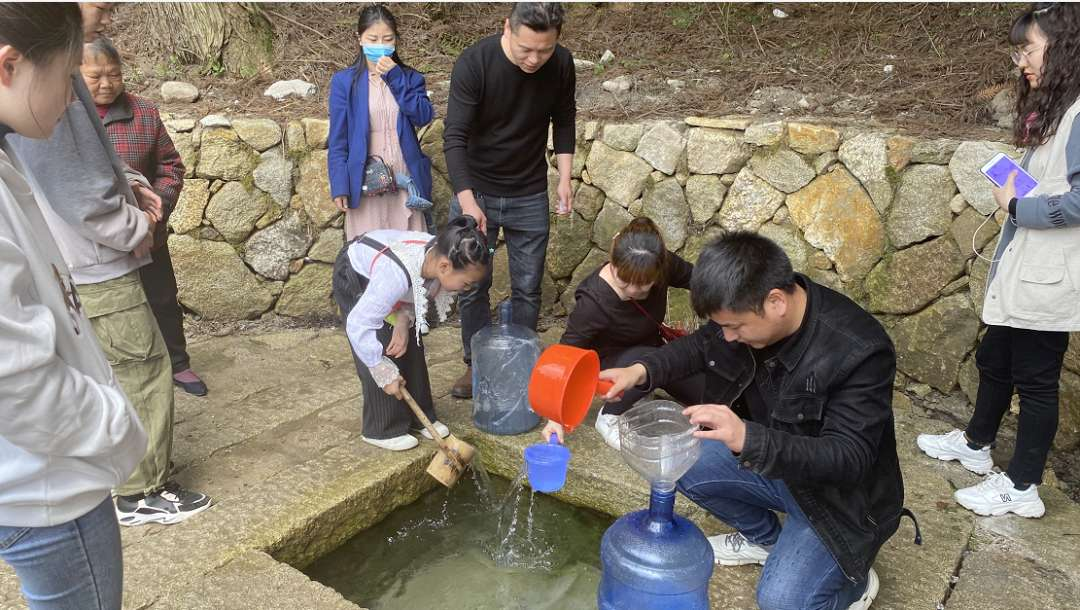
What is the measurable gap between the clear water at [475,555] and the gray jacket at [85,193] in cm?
136

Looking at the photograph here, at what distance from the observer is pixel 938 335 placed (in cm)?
371

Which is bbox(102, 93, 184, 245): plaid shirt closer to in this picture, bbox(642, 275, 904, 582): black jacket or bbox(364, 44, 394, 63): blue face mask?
bbox(364, 44, 394, 63): blue face mask

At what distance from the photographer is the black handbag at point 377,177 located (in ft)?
12.8

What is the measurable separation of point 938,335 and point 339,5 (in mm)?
4969

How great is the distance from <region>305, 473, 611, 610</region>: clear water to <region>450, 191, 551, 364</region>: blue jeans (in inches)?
33.1

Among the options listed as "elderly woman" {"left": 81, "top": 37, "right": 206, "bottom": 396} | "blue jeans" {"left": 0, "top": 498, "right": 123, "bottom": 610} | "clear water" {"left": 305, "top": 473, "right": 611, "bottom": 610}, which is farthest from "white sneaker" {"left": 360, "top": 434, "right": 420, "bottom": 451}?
"blue jeans" {"left": 0, "top": 498, "right": 123, "bottom": 610}

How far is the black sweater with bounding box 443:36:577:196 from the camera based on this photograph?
11.5 feet

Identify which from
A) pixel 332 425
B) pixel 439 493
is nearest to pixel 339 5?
pixel 332 425

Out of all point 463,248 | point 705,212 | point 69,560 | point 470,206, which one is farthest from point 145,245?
point 705,212

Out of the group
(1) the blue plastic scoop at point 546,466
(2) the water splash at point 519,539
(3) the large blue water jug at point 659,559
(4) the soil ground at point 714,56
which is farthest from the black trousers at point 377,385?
(4) the soil ground at point 714,56

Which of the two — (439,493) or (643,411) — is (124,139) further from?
(643,411)

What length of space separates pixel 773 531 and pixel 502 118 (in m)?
2.20

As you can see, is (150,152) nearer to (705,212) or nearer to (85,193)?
(85,193)

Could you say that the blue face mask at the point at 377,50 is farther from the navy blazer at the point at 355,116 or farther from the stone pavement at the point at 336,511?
the stone pavement at the point at 336,511
